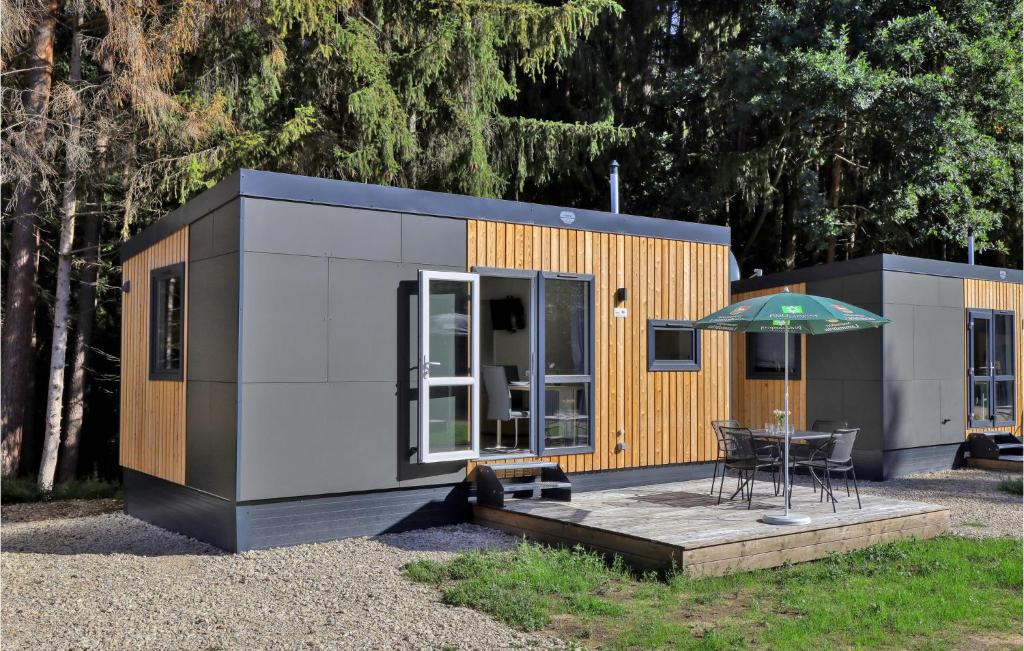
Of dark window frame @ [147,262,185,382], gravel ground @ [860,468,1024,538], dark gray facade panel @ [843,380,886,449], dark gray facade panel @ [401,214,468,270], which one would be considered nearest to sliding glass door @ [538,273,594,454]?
dark gray facade panel @ [401,214,468,270]

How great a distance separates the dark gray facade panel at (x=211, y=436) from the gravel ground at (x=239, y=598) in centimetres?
54

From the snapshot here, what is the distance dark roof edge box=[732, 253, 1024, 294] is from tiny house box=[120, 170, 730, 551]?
2732 mm

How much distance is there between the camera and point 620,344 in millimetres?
8719

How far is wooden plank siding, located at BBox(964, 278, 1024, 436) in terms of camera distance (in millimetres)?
11891

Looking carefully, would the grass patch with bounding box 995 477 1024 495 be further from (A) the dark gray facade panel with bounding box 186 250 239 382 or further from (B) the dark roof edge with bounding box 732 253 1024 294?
(A) the dark gray facade panel with bounding box 186 250 239 382

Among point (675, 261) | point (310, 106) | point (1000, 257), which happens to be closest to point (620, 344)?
point (675, 261)

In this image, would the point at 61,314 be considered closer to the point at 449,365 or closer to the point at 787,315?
the point at 449,365

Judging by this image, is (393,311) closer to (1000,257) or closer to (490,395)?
(490,395)

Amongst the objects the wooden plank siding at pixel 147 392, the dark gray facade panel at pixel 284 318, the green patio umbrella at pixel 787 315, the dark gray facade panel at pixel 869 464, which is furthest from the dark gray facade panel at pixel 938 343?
the wooden plank siding at pixel 147 392

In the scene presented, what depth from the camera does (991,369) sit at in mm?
12094

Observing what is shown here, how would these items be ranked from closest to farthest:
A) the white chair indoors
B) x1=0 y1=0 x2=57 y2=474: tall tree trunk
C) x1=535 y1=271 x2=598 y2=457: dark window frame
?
x1=535 y1=271 x2=598 y2=457: dark window frame, the white chair indoors, x1=0 y1=0 x2=57 y2=474: tall tree trunk

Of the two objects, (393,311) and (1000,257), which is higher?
(1000,257)

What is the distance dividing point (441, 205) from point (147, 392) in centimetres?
350

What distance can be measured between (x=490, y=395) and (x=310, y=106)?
552 cm
